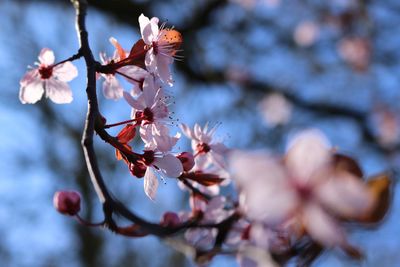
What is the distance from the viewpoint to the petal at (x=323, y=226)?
0.52 m

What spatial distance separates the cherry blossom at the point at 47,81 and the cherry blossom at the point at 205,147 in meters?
0.22

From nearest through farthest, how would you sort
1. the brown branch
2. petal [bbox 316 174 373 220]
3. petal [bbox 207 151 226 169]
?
1. petal [bbox 316 174 373 220]
2. the brown branch
3. petal [bbox 207 151 226 169]

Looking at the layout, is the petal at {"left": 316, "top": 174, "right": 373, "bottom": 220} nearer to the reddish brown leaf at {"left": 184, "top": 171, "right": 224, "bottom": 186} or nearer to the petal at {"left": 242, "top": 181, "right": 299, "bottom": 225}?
the petal at {"left": 242, "top": 181, "right": 299, "bottom": 225}

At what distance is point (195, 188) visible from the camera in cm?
95

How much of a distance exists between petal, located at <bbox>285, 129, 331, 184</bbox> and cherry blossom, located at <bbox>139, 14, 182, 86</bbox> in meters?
0.35

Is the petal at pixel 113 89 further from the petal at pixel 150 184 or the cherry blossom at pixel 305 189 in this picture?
the cherry blossom at pixel 305 189

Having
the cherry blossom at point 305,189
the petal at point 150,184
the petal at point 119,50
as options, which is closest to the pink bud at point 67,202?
the petal at point 150,184

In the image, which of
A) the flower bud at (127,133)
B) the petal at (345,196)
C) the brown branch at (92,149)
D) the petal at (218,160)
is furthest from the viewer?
the petal at (218,160)

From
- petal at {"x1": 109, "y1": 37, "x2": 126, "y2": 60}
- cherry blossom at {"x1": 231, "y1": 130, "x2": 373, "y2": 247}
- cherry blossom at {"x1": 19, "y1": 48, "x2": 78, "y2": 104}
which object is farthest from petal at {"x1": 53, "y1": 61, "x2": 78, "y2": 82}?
cherry blossom at {"x1": 231, "y1": 130, "x2": 373, "y2": 247}

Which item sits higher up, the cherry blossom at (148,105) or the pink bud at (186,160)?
the cherry blossom at (148,105)

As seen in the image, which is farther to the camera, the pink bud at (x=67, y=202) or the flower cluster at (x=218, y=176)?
the pink bud at (x=67, y=202)

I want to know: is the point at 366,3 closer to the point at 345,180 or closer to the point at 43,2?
the point at 43,2

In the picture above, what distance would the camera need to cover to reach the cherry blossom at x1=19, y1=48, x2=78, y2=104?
3.37 feet

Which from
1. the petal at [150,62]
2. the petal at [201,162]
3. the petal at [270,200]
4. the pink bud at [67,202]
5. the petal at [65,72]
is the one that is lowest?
the pink bud at [67,202]
